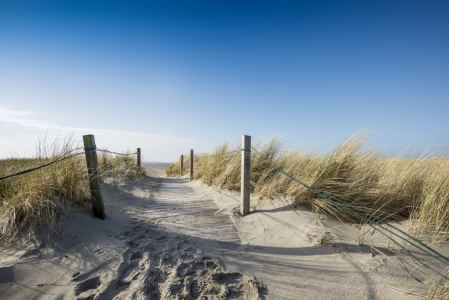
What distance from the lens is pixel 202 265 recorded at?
7.86 feet

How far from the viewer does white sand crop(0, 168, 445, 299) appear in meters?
1.98

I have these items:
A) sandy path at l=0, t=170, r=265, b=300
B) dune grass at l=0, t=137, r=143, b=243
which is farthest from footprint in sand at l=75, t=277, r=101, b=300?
dune grass at l=0, t=137, r=143, b=243

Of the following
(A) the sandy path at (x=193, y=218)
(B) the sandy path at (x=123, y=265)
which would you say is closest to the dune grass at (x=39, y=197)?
(B) the sandy path at (x=123, y=265)

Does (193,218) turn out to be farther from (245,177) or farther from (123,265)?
(123,265)

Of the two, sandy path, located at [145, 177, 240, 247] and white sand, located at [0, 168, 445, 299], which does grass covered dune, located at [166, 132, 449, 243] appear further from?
sandy path, located at [145, 177, 240, 247]

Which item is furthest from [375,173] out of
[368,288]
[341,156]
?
[368,288]

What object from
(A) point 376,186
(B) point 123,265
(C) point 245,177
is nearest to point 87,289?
(B) point 123,265

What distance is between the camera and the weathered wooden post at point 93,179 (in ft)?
10.9

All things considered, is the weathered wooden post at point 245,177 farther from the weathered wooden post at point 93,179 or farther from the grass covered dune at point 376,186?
the weathered wooden post at point 93,179

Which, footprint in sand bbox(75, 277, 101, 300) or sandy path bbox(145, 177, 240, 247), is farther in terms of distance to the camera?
sandy path bbox(145, 177, 240, 247)

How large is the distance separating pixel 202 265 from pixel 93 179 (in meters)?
2.14

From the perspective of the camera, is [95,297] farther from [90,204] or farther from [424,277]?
[424,277]

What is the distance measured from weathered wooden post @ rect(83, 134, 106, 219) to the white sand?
0.49ft

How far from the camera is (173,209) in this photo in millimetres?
4707
